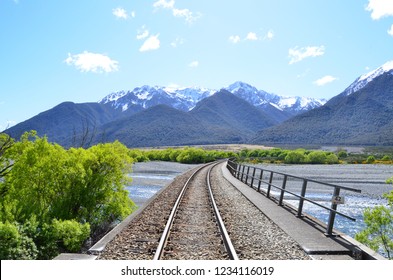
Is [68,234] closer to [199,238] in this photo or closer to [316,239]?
[199,238]

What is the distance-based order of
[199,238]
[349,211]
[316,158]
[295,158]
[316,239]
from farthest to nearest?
[295,158], [316,158], [349,211], [199,238], [316,239]

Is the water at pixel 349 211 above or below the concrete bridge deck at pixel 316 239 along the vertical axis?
below

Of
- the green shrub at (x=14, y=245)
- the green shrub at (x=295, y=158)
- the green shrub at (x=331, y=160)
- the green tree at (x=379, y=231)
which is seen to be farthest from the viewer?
the green shrub at (x=295, y=158)

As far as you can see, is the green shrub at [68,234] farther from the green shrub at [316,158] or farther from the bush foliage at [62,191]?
the green shrub at [316,158]

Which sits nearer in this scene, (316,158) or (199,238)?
(199,238)

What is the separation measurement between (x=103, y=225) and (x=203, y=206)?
1042 cm

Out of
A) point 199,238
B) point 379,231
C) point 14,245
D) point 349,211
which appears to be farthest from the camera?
point 349,211

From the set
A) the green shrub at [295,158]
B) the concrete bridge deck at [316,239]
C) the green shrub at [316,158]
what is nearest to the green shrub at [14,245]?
the concrete bridge deck at [316,239]

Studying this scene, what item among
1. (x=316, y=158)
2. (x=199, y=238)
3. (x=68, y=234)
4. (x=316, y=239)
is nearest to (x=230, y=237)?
(x=199, y=238)

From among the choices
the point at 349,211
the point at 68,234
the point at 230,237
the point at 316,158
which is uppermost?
the point at 316,158

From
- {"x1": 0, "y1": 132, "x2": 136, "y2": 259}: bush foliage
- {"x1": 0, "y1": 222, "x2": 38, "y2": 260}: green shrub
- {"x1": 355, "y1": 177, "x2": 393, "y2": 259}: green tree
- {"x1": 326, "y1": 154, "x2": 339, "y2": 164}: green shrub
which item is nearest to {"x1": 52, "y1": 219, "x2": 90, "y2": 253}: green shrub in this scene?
{"x1": 0, "y1": 132, "x2": 136, "y2": 259}: bush foliage

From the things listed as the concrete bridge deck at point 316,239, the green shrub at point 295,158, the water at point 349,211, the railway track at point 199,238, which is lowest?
the water at point 349,211

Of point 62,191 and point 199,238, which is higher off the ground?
point 199,238

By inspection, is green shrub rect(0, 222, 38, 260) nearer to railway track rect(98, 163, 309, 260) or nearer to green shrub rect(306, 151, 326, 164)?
railway track rect(98, 163, 309, 260)
